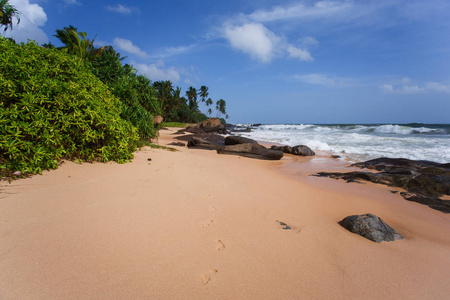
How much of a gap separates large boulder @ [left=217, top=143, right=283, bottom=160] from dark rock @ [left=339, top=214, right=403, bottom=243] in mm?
6985

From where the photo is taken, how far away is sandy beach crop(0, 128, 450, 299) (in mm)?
1645

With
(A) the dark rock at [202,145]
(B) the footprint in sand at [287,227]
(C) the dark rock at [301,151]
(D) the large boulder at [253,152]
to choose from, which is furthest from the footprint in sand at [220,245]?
(C) the dark rock at [301,151]

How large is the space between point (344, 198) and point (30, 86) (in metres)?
6.28

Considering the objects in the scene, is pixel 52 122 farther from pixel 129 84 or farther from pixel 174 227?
pixel 129 84

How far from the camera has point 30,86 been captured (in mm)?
3678

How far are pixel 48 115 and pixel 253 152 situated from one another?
7988 millimetres

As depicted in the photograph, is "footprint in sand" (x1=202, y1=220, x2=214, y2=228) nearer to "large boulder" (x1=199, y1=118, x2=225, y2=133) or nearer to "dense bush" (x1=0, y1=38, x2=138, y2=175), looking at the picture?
"dense bush" (x1=0, y1=38, x2=138, y2=175)

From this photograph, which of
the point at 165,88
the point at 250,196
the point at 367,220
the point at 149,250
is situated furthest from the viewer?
the point at 165,88

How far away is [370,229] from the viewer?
9.30 feet

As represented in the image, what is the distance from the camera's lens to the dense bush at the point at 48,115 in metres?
3.38

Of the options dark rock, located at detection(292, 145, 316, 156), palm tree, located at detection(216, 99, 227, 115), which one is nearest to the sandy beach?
dark rock, located at detection(292, 145, 316, 156)

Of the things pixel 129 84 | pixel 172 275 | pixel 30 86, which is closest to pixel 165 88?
pixel 129 84

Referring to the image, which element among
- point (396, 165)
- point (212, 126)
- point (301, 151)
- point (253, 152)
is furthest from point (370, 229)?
point (212, 126)

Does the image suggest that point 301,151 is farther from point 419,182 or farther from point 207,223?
point 207,223
